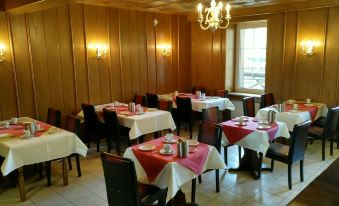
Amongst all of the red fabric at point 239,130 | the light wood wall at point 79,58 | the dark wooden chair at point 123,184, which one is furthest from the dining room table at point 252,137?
the light wood wall at point 79,58

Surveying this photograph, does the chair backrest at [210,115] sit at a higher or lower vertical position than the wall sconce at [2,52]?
lower

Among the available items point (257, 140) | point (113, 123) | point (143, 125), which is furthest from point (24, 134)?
point (257, 140)

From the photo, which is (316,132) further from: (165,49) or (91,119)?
(165,49)

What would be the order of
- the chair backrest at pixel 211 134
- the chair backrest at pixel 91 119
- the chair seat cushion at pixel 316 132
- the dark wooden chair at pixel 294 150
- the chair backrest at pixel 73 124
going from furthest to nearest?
the chair backrest at pixel 91 119 → the chair seat cushion at pixel 316 132 → the chair backrest at pixel 73 124 → the dark wooden chair at pixel 294 150 → the chair backrest at pixel 211 134

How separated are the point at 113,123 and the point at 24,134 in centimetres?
153

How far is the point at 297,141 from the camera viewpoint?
383cm

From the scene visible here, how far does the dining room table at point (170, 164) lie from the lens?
9.59ft

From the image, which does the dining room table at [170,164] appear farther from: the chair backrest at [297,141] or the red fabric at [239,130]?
the chair backrest at [297,141]

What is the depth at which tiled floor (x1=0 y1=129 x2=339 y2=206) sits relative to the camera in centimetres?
370

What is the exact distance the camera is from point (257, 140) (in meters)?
4.00

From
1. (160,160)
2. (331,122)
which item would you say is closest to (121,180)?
(160,160)

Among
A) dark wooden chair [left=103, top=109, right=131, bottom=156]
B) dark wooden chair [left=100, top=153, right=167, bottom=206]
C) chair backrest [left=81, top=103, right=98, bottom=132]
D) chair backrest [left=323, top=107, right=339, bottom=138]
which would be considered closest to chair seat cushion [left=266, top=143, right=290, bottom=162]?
chair backrest [left=323, top=107, right=339, bottom=138]

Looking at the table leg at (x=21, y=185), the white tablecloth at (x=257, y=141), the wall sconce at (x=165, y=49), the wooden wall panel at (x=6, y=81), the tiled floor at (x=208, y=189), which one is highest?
the wall sconce at (x=165, y=49)

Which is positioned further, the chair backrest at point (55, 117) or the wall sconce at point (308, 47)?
the wall sconce at point (308, 47)
